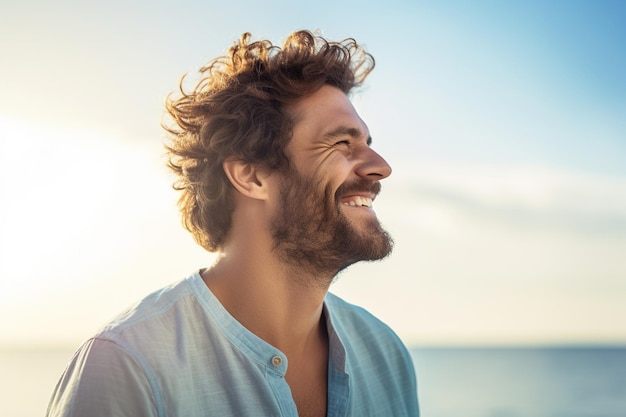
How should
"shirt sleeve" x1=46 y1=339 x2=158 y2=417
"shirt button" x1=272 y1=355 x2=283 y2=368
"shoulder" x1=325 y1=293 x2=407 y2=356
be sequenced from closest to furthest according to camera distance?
"shirt sleeve" x1=46 y1=339 x2=158 y2=417 < "shirt button" x1=272 y1=355 x2=283 y2=368 < "shoulder" x1=325 y1=293 x2=407 y2=356

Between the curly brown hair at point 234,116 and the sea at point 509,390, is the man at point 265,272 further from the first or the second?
the sea at point 509,390

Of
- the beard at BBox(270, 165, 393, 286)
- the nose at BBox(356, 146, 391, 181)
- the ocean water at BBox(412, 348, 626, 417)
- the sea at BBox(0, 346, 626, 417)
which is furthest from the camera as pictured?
the ocean water at BBox(412, 348, 626, 417)

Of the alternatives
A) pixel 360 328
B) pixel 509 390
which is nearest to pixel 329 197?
pixel 360 328

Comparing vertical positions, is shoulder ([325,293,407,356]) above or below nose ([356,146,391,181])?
below

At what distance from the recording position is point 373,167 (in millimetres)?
3131

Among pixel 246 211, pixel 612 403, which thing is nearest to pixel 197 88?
pixel 246 211

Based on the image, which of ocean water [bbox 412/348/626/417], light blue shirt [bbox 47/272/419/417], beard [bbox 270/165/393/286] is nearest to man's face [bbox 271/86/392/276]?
beard [bbox 270/165/393/286]

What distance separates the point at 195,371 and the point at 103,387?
15.4 inches

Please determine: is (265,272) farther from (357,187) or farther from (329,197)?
(357,187)

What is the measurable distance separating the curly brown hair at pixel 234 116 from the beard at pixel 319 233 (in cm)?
23

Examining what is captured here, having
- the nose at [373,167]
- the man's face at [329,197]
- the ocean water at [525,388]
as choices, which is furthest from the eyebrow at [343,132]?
the ocean water at [525,388]

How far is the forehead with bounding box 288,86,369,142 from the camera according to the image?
10.5 feet

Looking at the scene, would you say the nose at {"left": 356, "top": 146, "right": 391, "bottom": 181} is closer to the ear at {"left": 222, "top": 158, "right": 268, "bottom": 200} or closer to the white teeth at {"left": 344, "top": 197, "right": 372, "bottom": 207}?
the white teeth at {"left": 344, "top": 197, "right": 372, "bottom": 207}

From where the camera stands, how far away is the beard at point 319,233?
3018 mm
